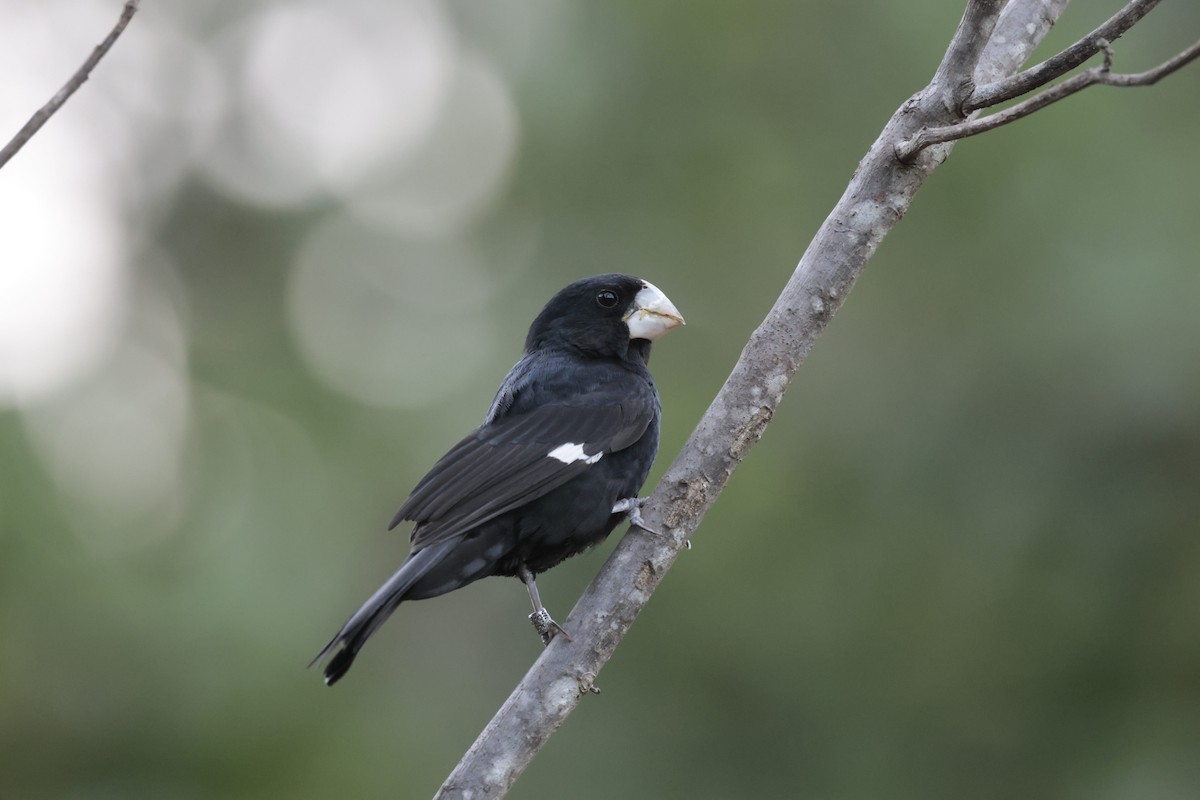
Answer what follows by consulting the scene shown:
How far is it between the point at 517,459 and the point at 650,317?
2.68 feet

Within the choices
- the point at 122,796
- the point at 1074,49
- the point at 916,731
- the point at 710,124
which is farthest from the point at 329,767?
the point at 1074,49

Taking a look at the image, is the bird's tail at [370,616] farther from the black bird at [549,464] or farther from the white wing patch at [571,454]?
the white wing patch at [571,454]

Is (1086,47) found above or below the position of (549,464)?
above

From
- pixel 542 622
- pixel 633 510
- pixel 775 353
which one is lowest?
pixel 542 622

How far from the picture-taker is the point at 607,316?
4020 millimetres

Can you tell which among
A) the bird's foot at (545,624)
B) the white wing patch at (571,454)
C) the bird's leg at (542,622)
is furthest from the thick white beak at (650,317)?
the bird's foot at (545,624)

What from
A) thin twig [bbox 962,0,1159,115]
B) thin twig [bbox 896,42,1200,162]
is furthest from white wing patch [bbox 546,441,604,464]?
thin twig [bbox 962,0,1159,115]

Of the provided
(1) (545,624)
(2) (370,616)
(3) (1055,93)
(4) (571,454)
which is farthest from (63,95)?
(4) (571,454)

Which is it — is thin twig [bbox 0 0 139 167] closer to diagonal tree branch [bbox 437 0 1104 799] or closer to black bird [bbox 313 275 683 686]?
black bird [bbox 313 275 683 686]

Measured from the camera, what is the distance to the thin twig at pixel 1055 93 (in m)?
1.99

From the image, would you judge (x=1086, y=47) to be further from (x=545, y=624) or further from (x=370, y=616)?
(x=370, y=616)

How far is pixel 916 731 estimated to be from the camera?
620cm

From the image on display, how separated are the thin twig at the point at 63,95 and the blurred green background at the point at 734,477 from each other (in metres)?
4.39

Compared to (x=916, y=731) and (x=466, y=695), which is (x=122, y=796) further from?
(x=916, y=731)
